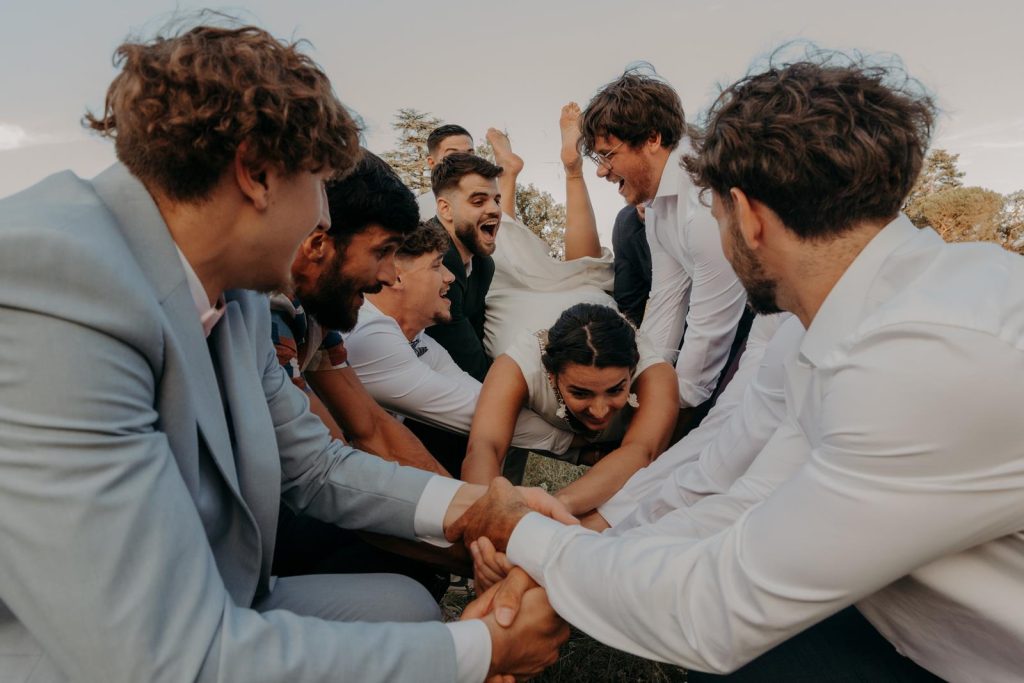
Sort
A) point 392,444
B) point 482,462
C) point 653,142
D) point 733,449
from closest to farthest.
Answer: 1. point 733,449
2. point 392,444
3. point 482,462
4. point 653,142

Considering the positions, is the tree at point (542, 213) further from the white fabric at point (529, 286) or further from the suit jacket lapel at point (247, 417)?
the suit jacket lapel at point (247, 417)

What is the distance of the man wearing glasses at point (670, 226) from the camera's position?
412 centimetres

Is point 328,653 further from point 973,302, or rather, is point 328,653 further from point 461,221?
point 461,221

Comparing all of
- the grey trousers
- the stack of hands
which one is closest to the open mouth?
the stack of hands

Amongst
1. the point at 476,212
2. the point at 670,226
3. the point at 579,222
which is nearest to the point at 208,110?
the point at 670,226

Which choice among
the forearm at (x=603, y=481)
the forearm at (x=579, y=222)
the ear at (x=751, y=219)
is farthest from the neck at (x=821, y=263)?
the forearm at (x=579, y=222)

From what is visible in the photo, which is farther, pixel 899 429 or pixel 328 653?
pixel 328 653

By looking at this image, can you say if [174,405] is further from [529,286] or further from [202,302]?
[529,286]

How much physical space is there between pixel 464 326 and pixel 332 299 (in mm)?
1816

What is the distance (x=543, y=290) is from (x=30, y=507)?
439 cm

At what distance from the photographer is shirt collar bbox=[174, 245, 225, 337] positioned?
161 centimetres

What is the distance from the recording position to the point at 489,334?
528 centimetres

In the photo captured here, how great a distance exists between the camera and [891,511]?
1396mm

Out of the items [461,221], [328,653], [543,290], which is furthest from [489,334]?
[328,653]
